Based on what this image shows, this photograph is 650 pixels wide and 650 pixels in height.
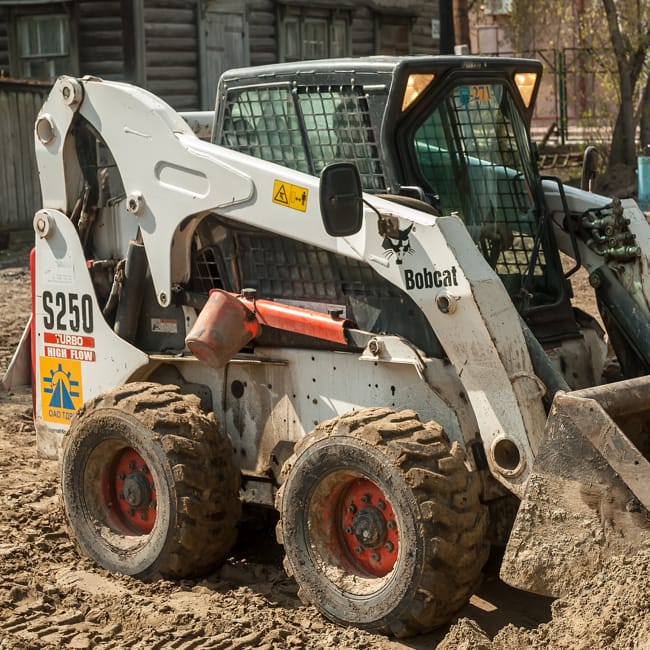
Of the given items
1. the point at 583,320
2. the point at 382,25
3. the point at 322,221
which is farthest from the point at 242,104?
the point at 382,25

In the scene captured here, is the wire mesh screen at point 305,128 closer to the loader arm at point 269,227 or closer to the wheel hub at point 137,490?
the loader arm at point 269,227

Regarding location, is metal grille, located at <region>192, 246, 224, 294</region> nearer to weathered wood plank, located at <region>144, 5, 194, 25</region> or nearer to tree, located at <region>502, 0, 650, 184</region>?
weathered wood plank, located at <region>144, 5, 194, 25</region>

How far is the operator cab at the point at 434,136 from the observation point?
223 inches

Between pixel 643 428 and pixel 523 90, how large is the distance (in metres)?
1.89

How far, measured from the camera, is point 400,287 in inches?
209

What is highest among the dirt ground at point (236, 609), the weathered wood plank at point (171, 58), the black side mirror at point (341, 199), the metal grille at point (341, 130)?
the weathered wood plank at point (171, 58)

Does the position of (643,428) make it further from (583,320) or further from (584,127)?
(584,127)

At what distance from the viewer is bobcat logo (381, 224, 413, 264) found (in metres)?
5.23

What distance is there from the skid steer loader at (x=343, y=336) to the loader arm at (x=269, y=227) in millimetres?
11

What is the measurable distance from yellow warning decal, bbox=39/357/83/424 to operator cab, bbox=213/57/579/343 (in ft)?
4.76

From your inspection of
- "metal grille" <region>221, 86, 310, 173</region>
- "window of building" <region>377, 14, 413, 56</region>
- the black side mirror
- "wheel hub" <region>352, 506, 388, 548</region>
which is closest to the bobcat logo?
the black side mirror

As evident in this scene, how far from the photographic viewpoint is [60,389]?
22.2ft

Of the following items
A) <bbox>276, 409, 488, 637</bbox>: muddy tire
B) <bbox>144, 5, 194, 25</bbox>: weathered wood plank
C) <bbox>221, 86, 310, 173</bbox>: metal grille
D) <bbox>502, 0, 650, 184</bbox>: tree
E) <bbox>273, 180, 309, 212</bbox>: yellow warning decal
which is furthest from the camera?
<bbox>502, 0, 650, 184</bbox>: tree

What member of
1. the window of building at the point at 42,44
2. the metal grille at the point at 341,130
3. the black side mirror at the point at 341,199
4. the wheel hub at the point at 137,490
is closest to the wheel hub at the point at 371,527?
the black side mirror at the point at 341,199
